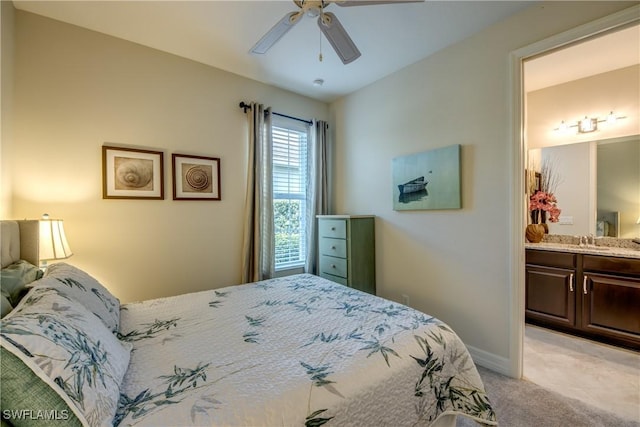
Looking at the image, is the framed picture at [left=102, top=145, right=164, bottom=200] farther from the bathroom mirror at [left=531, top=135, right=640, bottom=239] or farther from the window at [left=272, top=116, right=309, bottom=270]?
the bathroom mirror at [left=531, top=135, right=640, bottom=239]

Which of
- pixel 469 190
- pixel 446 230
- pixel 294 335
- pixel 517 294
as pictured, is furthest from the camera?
pixel 446 230

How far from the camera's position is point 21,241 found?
158cm

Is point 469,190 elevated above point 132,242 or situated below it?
above

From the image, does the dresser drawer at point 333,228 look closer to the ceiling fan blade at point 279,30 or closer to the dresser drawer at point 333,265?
the dresser drawer at point 333,265

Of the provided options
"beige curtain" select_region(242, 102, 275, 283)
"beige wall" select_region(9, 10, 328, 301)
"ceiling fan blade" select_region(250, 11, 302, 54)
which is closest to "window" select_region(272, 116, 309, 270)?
"beige curtain" select_region(242, 102, 275, 283)

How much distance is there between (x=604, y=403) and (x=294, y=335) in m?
2.13

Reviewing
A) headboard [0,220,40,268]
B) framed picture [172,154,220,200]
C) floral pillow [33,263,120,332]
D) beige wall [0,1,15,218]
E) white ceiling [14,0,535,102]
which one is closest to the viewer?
floral pillow [33,263,120,332]

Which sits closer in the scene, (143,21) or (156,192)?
(143,21)

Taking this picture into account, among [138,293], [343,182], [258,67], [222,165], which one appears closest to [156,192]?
[222,165]

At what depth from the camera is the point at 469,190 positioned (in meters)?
2.27

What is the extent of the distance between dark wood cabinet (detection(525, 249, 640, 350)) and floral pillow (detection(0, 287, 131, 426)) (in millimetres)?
3596

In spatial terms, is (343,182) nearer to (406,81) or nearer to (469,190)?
(406,81)

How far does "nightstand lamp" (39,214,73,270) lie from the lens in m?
1.68

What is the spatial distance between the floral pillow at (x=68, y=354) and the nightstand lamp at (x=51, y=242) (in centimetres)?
91
